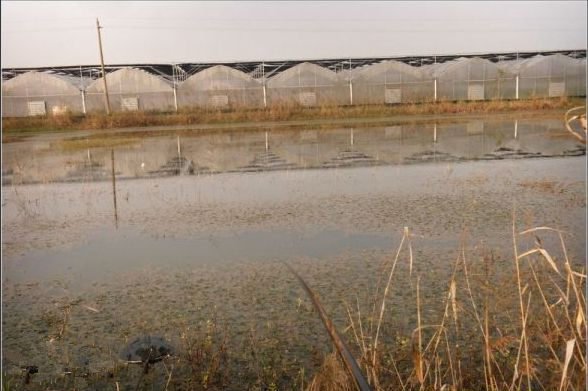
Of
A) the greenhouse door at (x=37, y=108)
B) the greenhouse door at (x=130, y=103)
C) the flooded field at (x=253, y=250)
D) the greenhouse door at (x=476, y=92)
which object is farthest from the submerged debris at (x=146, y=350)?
the greenhouse door at (x=476, y=92)

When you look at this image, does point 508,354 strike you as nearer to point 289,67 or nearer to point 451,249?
point 451,249

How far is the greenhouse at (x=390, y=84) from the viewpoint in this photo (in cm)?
2220

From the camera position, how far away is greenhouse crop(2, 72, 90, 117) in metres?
21.6

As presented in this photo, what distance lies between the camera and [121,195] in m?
6.97

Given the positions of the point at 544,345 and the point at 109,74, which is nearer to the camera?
the point at 544,345

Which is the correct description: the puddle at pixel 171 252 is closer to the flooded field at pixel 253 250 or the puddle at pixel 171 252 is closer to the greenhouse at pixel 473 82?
the flooded field at pixel 253 250

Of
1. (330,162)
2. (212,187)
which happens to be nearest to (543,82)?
(330,162)

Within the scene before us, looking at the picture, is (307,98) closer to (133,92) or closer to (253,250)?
(133,92)

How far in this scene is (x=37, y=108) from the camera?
853 inches

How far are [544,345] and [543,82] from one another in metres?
22.1

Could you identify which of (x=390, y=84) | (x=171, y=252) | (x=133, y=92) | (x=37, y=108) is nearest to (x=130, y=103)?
(x=133, y=92)

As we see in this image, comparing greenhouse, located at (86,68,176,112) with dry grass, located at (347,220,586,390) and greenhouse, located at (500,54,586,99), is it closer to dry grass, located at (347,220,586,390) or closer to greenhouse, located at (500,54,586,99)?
greenhouse, located at (500,54,586,99)

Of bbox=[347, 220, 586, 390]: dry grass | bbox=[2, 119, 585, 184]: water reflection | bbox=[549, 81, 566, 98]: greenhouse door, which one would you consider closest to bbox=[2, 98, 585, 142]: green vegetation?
bbox=[549, 81, 566, 98]: greenhouse door

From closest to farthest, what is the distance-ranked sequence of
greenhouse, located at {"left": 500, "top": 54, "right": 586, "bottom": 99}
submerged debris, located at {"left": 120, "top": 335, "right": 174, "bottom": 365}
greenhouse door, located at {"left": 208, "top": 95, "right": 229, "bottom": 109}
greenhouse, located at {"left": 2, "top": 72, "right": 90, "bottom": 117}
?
submerged debris, located at {"left": 120, "top": 335, "right": 174, "bottom": 365} → greenhouse, located at {"left": 2, "top": 72, "right": 90, "bottom": 117} → greenhouse door, located at {"left": 208, "top": 95, "right": 229, "bottom": 109} → greenhouse, located at {"left": 500, "top": 54, "right": 586, "bottom": 99}
